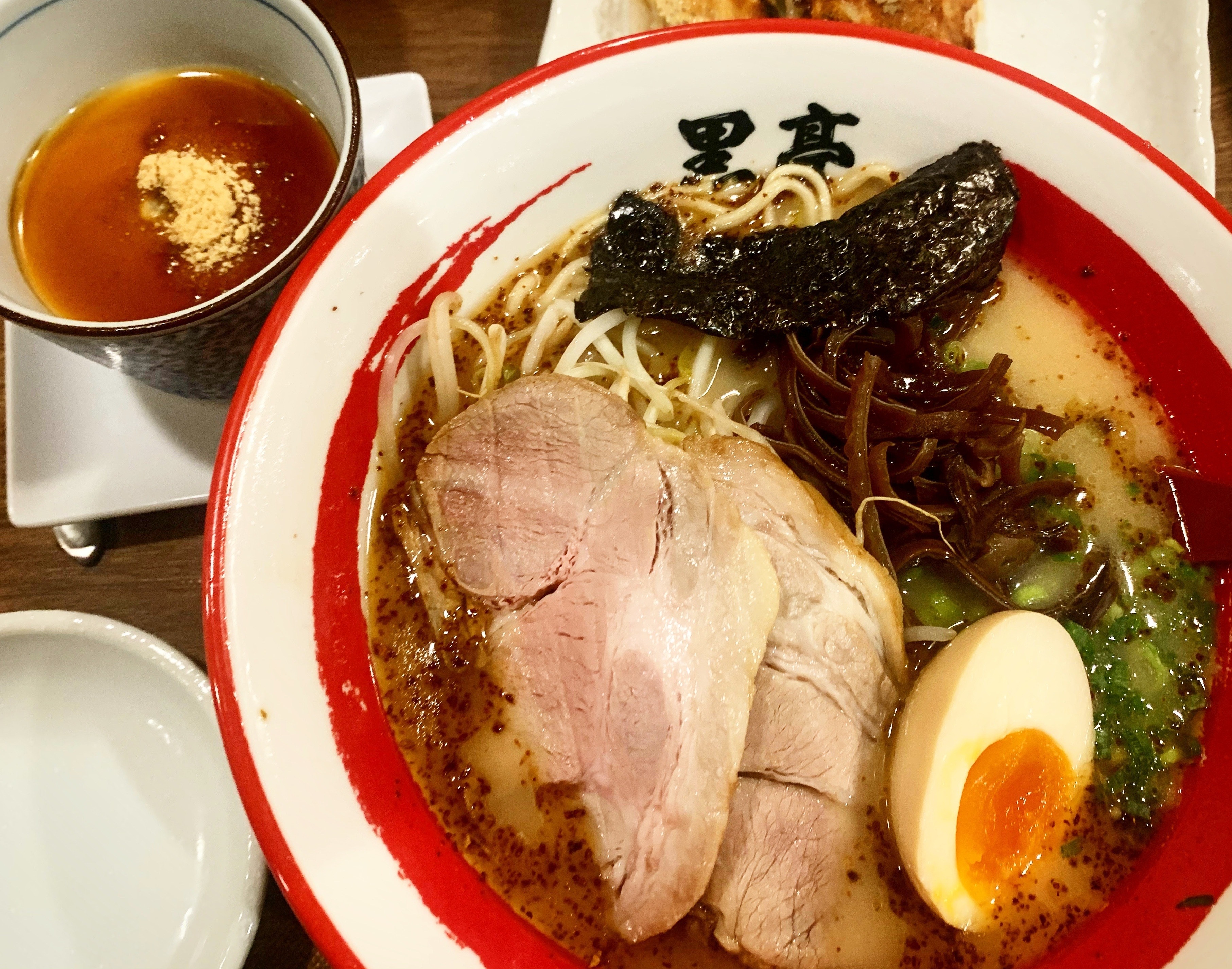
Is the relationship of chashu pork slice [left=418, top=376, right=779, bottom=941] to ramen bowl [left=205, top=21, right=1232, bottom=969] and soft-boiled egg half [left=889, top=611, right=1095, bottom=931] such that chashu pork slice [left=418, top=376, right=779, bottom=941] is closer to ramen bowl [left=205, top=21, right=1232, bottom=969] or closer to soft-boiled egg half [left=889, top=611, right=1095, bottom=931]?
ramen bowl [left=205, top=21, right=1232, bottom=969]

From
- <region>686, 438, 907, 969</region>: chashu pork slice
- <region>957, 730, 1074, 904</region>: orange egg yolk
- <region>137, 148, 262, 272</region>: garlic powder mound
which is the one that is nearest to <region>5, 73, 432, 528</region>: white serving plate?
<region>137, 148, 262, 272</region>: garlic powder mound

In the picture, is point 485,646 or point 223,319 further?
point 485,646

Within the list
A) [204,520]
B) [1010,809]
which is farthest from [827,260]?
[204,520]

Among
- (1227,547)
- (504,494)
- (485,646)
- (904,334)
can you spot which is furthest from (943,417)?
(485,646)

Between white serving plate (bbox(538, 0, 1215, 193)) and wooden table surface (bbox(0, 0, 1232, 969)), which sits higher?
white serving plate (bbox(538, 0, 1215, 193))

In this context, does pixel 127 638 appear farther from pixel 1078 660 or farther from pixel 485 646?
pixel 1078 660

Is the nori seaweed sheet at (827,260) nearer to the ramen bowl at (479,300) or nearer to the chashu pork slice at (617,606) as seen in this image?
the ramen bowl at (479,300)
